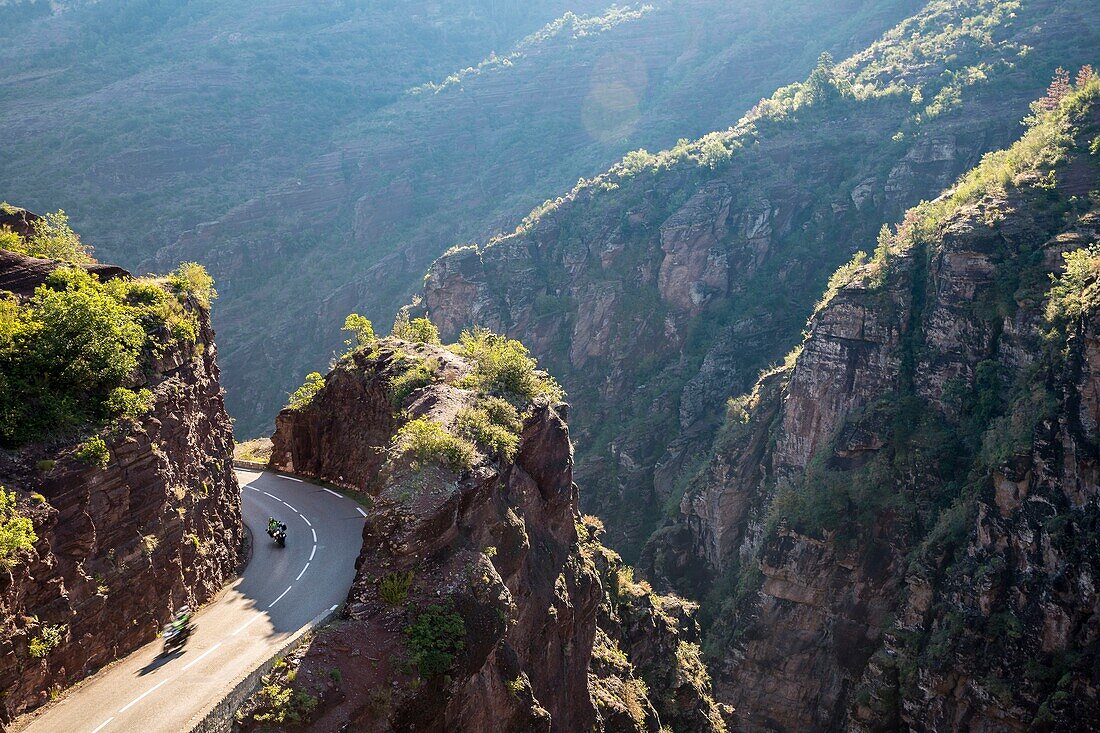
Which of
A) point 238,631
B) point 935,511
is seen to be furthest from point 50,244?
point 935,511

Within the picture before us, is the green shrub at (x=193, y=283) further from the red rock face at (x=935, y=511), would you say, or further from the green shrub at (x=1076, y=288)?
the green shrub at (x=1076, y=288)

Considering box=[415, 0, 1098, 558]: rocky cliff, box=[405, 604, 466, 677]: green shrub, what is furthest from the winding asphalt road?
box=[415, 0, 1098, 558]: rocky cliff

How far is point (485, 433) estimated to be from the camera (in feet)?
76.6

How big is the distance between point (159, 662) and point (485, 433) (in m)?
10.1

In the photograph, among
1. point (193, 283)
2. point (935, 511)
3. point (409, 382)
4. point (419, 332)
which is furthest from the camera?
point (935, 511)

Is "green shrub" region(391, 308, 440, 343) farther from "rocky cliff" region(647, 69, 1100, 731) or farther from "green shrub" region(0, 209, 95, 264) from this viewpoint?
"rocky cliff" region(647, 69, 1100, 731)

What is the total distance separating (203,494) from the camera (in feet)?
81.5

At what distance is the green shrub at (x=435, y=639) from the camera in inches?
682

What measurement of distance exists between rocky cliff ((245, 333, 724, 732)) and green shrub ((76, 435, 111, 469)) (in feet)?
21.4

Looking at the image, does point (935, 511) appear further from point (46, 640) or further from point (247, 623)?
point (46, 640)

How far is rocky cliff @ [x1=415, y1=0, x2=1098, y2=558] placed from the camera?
83.7m

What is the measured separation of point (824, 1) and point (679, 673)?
549 feet

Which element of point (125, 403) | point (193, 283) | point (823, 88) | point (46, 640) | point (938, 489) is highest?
point (823, 88)

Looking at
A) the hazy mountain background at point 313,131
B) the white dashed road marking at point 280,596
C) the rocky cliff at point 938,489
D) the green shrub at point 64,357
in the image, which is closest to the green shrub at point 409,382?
the white dashed road marking at point 280,596
